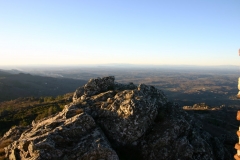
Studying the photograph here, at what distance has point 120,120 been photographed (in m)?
13.5

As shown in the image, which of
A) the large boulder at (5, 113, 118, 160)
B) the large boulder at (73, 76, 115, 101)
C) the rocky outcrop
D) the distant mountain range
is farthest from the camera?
the distant mountain range

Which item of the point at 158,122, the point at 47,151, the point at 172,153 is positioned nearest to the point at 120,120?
the point at 158,122

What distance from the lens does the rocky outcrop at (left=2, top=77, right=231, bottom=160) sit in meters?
11.3

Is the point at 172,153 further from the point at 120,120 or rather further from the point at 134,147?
the point at 120,120

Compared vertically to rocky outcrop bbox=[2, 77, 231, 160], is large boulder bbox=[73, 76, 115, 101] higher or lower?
higher

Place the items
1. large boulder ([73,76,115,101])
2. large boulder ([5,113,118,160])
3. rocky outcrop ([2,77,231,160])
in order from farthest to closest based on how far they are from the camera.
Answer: large boulder ([73,76,115,101]) → rocky outcrop ([2,77,231,160]) → large boulder ([5,113,118,160])

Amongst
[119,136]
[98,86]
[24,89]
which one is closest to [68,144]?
[119,136]

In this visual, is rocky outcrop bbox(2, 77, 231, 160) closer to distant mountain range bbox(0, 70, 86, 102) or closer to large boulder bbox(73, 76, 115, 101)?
Result: large boulder bbox(73, 76, 115, 101)

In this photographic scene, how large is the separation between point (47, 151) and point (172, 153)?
7.17m

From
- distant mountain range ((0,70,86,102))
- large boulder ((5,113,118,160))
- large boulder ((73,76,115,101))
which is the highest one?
large boulder ((73,76,115,101))

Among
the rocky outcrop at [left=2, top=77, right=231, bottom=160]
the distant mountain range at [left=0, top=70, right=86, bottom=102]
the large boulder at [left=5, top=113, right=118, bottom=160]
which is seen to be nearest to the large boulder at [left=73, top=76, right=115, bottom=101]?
the rocky outcrop at [left=2, top=77, right=231, bottom=160]

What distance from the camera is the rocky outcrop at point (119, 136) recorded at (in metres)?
11.3

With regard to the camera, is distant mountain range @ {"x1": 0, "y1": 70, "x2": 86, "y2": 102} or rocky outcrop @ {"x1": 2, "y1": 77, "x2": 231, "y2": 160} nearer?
rocky outcrop @ {"x1": 2, "y1": 77, "x2": 231, "y2": 160}

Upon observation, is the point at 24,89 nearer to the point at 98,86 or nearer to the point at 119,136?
the point at 98,86
